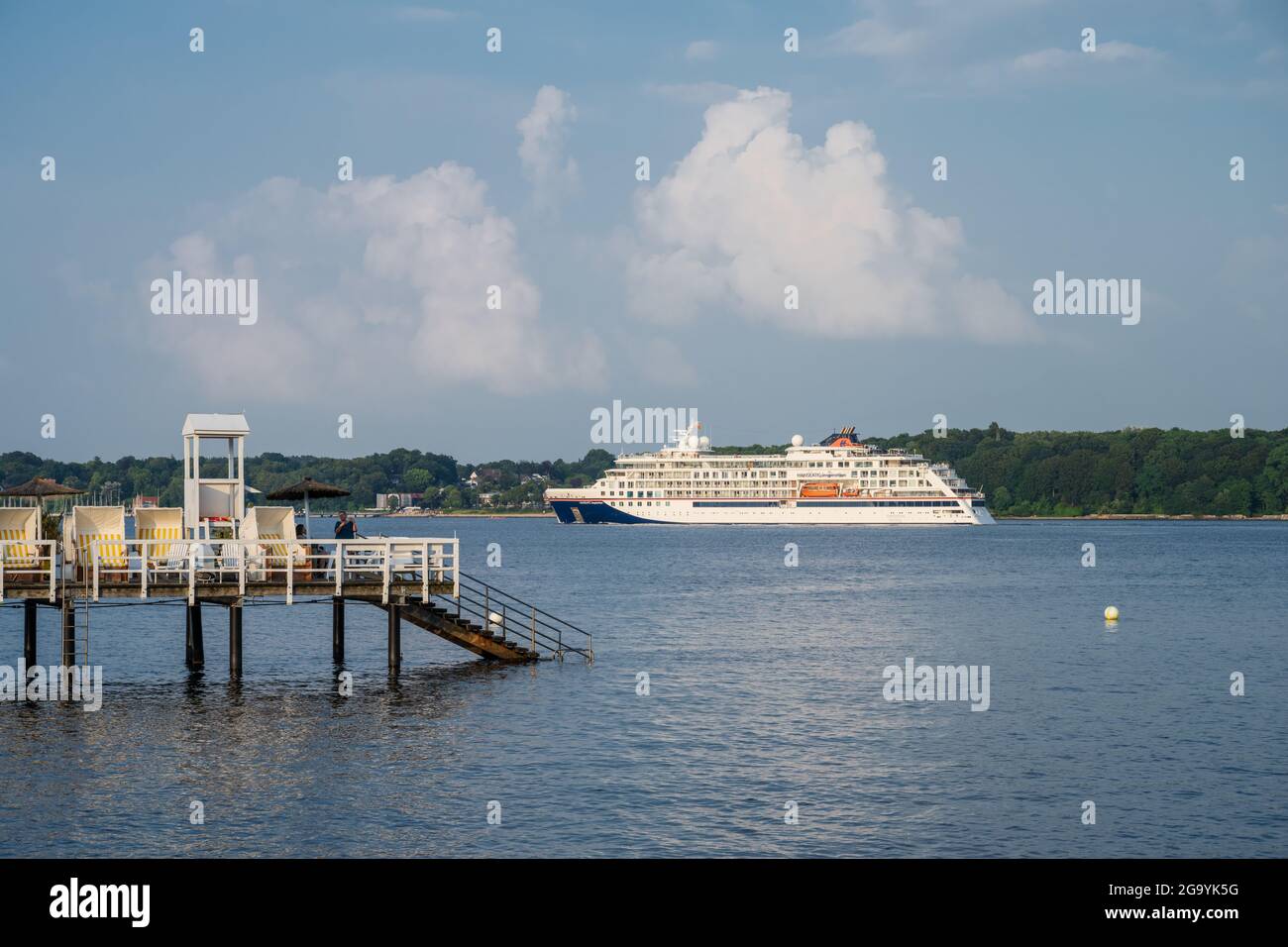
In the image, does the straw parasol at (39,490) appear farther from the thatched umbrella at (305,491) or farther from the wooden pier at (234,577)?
the thatched umbrella at (305,491)

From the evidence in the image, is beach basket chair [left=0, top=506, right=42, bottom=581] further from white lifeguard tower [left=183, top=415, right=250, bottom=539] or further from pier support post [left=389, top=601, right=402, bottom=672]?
pier support post [left=389, top=601, right=402, bottom=672]

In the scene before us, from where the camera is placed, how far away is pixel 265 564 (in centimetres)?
2912

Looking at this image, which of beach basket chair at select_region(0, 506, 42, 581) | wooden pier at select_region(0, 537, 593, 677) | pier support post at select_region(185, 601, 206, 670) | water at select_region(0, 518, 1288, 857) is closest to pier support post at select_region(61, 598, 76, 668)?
wooden pier at select_region(0, 537, 593, 677)

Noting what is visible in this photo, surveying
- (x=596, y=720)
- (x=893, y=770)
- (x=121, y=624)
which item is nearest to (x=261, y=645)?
(x=121, y=624)

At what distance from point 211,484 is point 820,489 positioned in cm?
13066

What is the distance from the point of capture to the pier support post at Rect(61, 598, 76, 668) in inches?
1094

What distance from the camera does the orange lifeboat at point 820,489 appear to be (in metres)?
158

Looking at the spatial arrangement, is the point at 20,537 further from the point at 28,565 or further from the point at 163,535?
the point at 163,535

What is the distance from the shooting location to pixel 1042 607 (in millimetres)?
54500

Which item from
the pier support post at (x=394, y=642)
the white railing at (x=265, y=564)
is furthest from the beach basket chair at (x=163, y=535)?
the pier support post at (x=394, y=642)

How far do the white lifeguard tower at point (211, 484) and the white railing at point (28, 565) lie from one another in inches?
123

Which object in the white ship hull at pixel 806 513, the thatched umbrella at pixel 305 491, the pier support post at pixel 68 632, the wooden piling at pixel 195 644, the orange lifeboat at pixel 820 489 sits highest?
the thatched umbrella at pixel 305 491

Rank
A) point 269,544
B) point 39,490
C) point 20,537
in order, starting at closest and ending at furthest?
point 269,544 → point 20,537 → point 39,490

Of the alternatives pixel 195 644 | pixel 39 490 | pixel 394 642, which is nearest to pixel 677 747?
pixel 394 642
